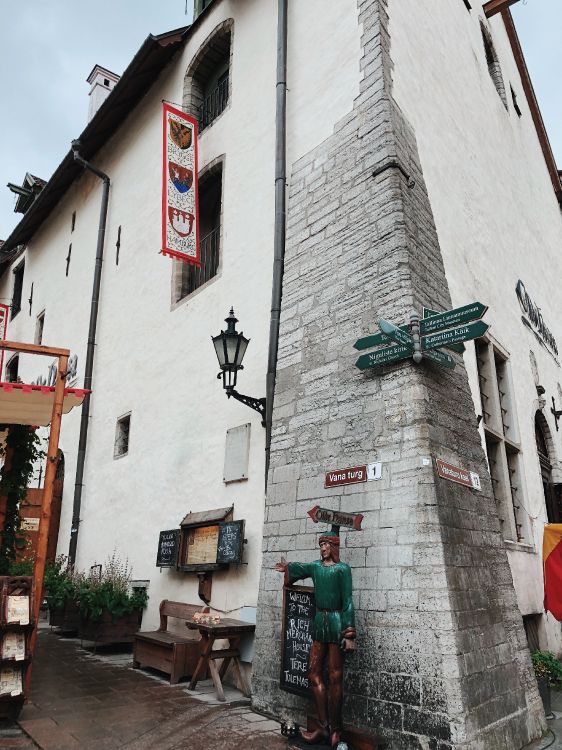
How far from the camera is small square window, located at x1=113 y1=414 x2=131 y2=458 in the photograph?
967cm

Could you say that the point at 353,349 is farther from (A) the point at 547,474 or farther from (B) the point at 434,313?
(A) the point at 547,474

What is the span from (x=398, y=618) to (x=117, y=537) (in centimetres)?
556

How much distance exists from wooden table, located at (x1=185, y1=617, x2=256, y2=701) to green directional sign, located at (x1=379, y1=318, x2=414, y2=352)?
2967 mm

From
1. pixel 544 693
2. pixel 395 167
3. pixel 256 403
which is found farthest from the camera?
pixel 256 403

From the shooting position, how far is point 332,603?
169 inches

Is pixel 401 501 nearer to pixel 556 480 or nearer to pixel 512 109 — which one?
pixel 556 480

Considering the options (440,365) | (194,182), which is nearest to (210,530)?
(440,365)

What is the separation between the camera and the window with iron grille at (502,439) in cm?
740

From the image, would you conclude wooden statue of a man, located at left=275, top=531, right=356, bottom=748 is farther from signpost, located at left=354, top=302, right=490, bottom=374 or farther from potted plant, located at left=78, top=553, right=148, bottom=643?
potted plant, located at left=78, top=553, right=148, bottom=643

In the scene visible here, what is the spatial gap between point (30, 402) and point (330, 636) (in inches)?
144

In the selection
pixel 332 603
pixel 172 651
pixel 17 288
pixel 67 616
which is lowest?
pixel 172 651

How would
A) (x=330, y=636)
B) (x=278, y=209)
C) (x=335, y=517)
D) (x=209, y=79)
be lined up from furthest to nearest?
(x=209, y=79) < (x=278, y=209) < (x=335, y=517) < (x=330, y=636)

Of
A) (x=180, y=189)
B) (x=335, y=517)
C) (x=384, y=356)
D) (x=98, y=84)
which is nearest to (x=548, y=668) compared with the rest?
(x=335, y=517)

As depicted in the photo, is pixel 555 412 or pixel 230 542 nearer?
pixel 230 542
